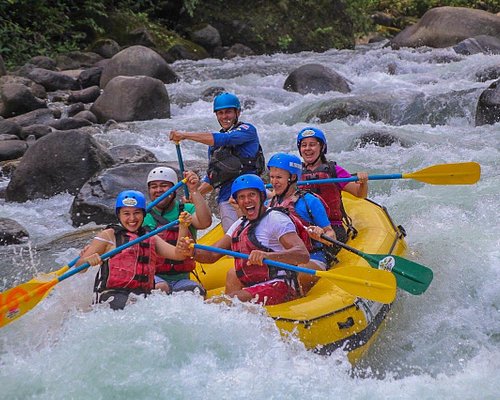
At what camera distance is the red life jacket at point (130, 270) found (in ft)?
15.5

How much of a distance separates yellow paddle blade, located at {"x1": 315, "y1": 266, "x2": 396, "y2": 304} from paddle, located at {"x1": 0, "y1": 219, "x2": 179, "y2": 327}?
112 centimetres

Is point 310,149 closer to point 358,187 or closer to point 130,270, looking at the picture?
point 358,187

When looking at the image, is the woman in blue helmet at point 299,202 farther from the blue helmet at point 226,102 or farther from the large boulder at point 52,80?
the large boulder at point 52,80

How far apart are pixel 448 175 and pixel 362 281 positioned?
6.32 ft

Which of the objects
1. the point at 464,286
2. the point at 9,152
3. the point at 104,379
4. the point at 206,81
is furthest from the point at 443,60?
the point at 104,379

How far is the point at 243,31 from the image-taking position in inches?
711

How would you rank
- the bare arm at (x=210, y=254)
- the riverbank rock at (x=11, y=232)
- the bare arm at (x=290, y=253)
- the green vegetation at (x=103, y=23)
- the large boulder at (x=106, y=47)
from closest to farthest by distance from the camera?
the bare arm at (x=290, y=253), the bare arm at (x=210, y=254), the riverbank rock at (x=11, y=232), the green vegetation at (x=103, y=23), the large boulder at (x=106, y=47)

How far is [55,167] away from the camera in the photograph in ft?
28.3

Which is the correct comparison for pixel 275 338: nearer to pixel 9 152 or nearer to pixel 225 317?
pixel 225 317

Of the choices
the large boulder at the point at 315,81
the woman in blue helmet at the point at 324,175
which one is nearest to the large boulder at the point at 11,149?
the large boulder at the point at 315,81

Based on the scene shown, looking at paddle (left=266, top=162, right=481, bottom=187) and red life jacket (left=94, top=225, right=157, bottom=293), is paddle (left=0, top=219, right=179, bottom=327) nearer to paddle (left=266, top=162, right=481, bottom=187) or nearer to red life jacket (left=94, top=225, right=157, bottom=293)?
red life jacket (left=94, top=225, right=157, bottom=293)

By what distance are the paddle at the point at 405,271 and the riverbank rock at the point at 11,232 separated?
3.54 m

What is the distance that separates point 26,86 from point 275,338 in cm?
920

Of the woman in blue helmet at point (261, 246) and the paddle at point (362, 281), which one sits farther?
the woman in blue helmet at point (261, 246)
